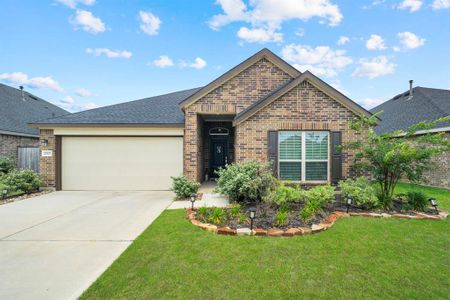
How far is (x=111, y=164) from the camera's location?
9.34 metres

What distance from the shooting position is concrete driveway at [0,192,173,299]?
2.81 metres

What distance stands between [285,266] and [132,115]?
29.9 ft

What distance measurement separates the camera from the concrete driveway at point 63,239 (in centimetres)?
281

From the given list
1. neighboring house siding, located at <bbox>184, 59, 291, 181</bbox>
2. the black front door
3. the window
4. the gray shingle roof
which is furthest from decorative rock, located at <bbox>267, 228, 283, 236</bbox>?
the black front door

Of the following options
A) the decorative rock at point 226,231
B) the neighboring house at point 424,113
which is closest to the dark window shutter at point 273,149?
the decorative rock at point 226,231

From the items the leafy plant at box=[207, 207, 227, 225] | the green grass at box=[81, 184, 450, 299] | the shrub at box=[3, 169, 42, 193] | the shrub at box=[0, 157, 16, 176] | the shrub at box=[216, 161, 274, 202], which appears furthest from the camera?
the shrub at box=[0, 157, 16, 176]

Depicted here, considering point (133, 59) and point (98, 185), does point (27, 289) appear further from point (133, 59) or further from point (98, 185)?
point (133, 59)

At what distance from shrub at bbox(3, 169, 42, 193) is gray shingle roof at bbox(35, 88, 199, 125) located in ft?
7.25

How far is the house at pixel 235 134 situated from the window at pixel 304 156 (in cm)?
3

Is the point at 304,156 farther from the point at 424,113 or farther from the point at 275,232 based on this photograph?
the point at 424,113

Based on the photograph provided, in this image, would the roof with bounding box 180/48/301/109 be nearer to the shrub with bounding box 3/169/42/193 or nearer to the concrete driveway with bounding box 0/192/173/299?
the concrete driveway with bounding box 0/192/173/299

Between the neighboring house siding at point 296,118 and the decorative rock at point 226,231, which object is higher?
the neighboring house siding at point 296,118

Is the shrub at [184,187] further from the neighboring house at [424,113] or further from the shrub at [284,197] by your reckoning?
the neighboring house at [424,113]

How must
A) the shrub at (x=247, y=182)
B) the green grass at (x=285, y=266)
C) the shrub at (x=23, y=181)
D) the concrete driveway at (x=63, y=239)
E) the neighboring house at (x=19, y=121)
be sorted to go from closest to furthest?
the green grass at (x=285, y=266) → the concrete driveway at (x=63, y=239) → the shrub at (x=247, y=182) → the shrub at (x=23, y=181) → the neighboring house at (x=19, y=121)
